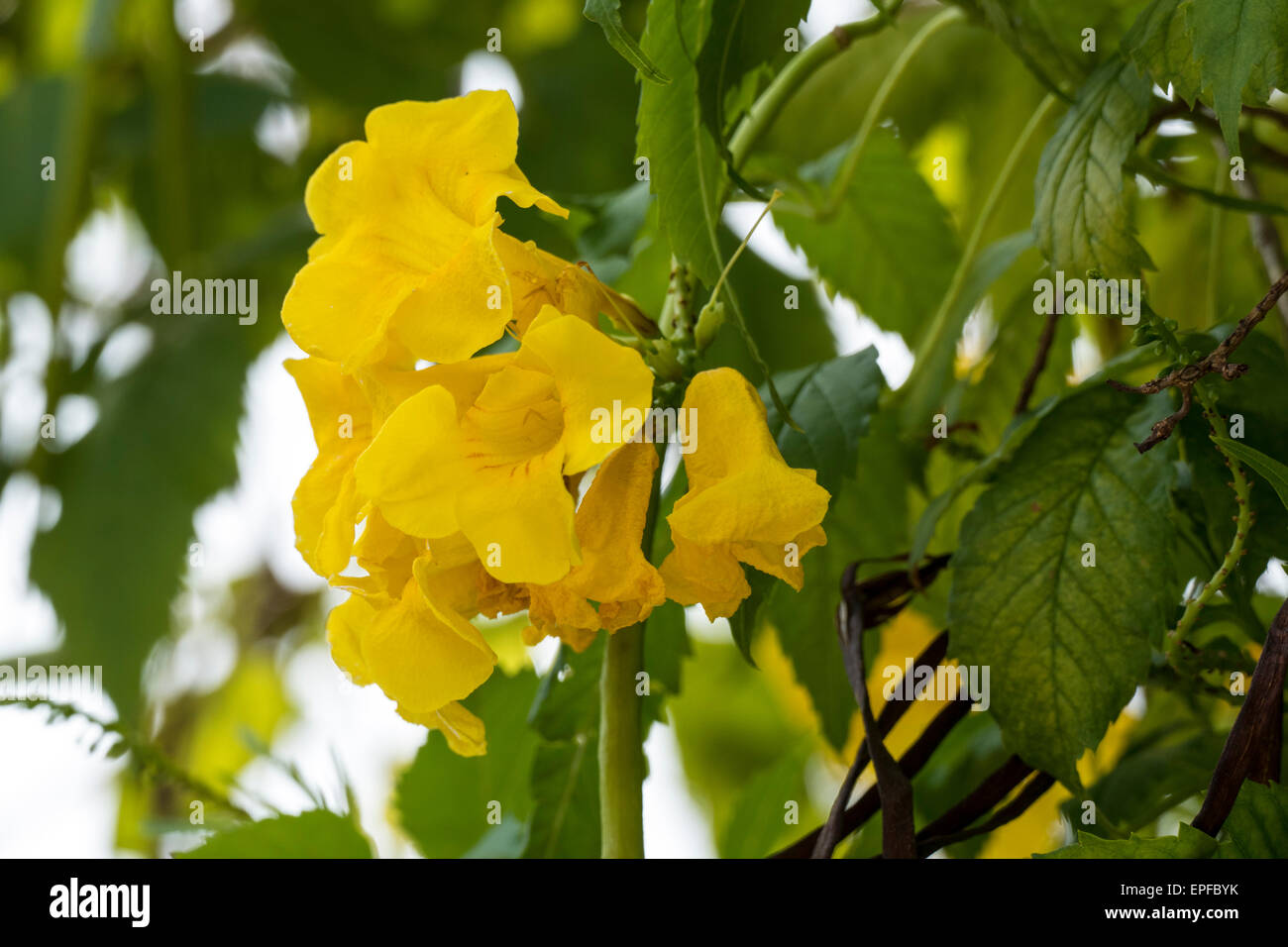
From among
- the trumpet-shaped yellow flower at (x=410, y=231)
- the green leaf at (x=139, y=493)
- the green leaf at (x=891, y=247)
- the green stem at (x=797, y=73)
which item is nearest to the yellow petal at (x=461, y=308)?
the trumpet-shaped yellow flower at (x=410, y=231)

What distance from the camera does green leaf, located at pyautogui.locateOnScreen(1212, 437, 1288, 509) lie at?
0.24 m

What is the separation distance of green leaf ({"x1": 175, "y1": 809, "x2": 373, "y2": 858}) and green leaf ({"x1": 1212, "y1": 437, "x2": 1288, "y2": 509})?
0.29m

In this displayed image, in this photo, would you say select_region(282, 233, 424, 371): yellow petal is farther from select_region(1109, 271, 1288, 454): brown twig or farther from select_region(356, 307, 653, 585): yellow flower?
select_region(1109, 271, 1288, 454): brown twig

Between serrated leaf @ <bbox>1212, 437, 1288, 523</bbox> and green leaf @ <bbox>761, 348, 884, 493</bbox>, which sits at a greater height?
green leaf @ <bbox>761, 348, 884, 493</bbox>

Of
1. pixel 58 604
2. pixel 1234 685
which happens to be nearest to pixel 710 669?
pixel 58 604

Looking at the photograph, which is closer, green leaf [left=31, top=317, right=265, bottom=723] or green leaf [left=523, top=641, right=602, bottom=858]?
green leaf [left=523, top=641, right=602, bottom=858]

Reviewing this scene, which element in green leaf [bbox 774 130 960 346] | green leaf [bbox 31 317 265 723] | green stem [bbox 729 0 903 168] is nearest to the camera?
green stem [bbox 729 0 903 168]

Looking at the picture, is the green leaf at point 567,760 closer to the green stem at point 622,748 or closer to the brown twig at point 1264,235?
the green stem at point 622,748

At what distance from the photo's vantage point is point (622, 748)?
0.91ft

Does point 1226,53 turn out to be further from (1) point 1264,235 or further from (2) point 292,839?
(2) point 292,839

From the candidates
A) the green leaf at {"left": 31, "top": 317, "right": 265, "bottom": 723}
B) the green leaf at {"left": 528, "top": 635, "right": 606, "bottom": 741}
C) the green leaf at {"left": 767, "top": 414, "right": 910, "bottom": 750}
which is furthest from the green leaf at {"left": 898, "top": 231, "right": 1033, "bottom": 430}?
the green leaf at {"left": 31, "top": 317, "right": 265, "bottom": 723}

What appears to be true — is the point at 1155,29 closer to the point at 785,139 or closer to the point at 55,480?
the point at 785,139

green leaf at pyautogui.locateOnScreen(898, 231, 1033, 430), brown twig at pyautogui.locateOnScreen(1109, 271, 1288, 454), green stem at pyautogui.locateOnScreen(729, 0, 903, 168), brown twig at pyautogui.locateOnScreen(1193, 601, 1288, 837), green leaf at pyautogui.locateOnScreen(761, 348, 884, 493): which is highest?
green stem at pyautogui.locateOnScreen(729, 0, 903, 168)

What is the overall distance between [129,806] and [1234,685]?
33.2 inches
